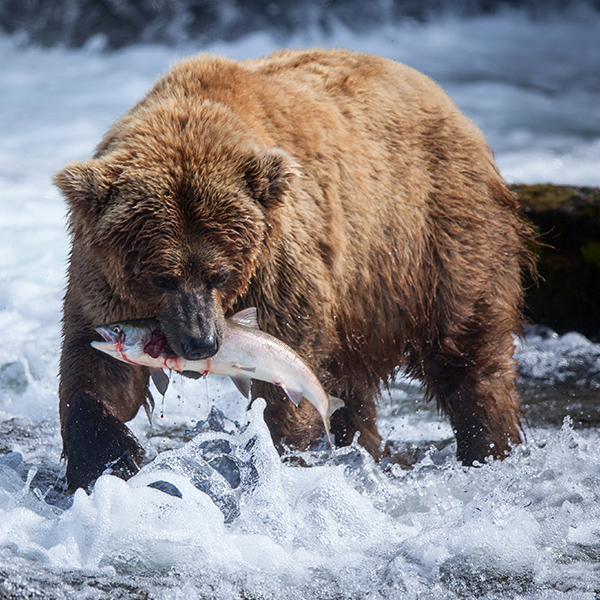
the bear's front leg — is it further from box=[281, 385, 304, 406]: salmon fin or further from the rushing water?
box=[281, 385, 304, 406]: salmon fin

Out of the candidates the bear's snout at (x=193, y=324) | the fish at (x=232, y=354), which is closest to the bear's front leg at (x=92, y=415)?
the fish at (x=232, y=354)

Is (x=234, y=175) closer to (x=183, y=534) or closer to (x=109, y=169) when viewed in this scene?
(x=109, y=169)

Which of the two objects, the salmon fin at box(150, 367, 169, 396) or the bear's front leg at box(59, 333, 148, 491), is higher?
the salmon fin at box(150, 367, 169, 396)

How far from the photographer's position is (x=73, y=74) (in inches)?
642

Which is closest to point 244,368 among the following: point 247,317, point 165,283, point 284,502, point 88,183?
point 247,317

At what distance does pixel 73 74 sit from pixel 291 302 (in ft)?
45.0

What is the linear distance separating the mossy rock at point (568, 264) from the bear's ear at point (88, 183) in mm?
4332

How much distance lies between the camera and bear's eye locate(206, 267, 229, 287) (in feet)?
11.5

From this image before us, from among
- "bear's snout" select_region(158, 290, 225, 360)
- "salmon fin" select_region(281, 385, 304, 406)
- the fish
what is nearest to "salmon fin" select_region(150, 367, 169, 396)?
the fish

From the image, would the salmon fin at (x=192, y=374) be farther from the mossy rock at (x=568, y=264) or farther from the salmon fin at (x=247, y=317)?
the mossy rock at (x=568, y=264)

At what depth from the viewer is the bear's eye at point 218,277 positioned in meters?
3.51

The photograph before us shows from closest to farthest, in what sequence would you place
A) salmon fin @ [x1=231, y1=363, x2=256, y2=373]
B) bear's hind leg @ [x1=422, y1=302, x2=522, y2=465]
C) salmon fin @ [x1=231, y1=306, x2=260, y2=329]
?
salmon fin @ [x1=231, y1=363, x2=256, y2=373] → salmon fin @ [x1=231, y1=306, x2=260, y2=329] → bear's hind leg @ [x1=422, y1=302, x2=522, y2=465]

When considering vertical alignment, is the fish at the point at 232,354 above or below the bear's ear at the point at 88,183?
below

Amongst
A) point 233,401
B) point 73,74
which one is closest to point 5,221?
point 233,401
